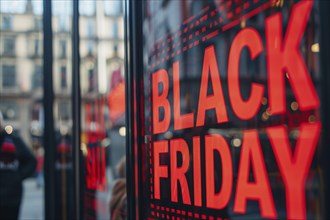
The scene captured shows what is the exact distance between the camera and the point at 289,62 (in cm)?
105

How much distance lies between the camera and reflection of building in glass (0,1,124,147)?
7.47 feet

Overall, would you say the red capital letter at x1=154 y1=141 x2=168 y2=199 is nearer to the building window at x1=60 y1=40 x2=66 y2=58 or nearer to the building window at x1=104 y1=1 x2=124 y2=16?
the building window at x1=104 y1=1 x2=124 y2=16

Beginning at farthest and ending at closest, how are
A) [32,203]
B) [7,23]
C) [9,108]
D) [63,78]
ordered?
1. [32,203]
2. [9,108]
3. [7,23]
4. [63,78]

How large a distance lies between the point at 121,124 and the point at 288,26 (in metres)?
1.01

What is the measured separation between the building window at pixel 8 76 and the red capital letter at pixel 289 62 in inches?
156

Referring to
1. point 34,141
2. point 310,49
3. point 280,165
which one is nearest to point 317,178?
point 280,165

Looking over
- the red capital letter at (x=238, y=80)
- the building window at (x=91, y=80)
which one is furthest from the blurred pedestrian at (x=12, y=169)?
the red capital letter at (x=238, y=80)

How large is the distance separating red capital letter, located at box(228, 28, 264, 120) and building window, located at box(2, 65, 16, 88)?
12.4 ft

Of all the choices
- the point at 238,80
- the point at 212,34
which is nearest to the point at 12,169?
the point at 212,34

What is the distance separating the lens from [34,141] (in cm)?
484

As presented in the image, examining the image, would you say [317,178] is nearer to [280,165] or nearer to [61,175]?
[280,165]

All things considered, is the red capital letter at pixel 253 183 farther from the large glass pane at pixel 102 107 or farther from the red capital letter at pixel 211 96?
the large glass pane at pixel 102 107

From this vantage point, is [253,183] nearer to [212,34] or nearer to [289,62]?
[289,62]

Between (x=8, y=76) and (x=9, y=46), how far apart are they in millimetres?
320
